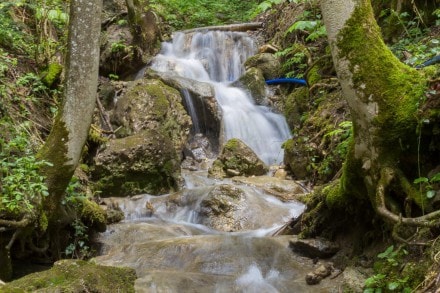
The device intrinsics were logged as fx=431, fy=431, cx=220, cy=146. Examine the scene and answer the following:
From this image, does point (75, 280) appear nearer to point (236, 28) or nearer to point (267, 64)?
point (267, 64)

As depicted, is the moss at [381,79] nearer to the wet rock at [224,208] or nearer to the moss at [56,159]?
the moss at [56,159]

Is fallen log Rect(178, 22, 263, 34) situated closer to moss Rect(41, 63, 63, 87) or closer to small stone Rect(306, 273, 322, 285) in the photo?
moss Rect(41, 63, 63, 87)

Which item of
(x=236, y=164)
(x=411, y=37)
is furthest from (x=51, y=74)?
(x=411, y=37)

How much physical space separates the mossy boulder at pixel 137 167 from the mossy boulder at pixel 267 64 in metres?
5.32

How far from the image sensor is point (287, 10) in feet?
45.1

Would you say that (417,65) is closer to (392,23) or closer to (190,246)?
(190,246)

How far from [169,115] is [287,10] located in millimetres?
6207

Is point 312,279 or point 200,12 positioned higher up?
point 200,12

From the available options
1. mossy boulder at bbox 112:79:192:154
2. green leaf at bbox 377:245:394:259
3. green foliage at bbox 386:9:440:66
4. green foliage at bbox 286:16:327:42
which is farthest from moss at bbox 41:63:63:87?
green leaf at bbox 377:245:394:259

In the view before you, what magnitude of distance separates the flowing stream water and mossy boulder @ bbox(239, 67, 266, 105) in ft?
0.75

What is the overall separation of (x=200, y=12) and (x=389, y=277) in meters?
17.0

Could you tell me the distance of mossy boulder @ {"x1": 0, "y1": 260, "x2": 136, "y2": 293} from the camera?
3.26 metres

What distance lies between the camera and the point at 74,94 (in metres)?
4.38

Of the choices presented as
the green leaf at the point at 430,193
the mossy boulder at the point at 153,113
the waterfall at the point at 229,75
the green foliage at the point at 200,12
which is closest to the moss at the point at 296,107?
the waterfall at the point at 229,75
